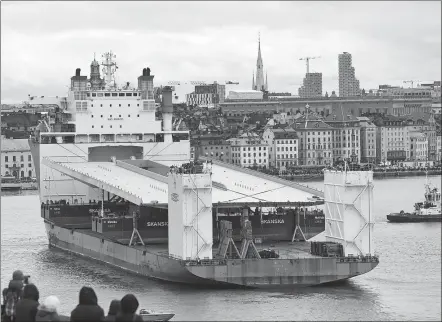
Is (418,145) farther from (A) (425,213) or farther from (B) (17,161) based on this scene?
(A) (425,213)

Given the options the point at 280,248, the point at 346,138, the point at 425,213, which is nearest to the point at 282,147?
the point at 346,138

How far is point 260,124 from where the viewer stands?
96.9 metres

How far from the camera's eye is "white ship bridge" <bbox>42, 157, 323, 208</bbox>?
928 inches

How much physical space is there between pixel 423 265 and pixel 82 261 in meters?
7.36

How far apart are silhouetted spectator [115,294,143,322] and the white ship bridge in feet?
46.1

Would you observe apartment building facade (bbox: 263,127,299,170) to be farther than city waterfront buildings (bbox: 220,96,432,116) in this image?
No

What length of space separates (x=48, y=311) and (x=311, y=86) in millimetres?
136302

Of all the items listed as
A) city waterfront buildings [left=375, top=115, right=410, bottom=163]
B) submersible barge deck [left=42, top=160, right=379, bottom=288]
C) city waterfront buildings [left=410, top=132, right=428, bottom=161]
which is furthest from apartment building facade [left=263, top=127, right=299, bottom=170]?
submersible barge deck [left=42, top=160, right=379, bottom=288]

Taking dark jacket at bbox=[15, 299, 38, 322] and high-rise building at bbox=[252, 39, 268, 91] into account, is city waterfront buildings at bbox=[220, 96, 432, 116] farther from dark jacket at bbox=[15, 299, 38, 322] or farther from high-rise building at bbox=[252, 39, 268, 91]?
dark jacket at bbox=[15, 299, 38, 322]

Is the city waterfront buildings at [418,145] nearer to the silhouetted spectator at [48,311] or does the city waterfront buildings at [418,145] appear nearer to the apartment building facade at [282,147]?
the apartment building facade at [282,147]

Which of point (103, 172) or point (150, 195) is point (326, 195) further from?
point (103, 172)

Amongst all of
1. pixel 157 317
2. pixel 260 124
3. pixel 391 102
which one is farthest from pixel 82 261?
pixel 391 102

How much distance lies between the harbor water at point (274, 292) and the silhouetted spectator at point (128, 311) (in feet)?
15.6

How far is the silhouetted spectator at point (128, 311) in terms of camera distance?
8.66 meters
